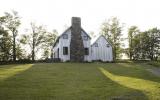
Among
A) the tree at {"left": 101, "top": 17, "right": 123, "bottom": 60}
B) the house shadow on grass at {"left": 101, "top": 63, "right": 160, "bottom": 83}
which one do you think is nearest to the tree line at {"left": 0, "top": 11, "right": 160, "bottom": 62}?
the tree at {"left": 101, "top": 17, "right": 123, "bottom": 60}

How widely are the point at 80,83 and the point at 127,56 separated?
195ft

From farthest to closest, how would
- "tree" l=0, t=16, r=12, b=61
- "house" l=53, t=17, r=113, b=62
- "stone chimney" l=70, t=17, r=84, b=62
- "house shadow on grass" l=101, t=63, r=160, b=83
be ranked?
"tree" l=0, t=16, r=12, b=61 → "house" l=53, t=17, r=113, b=62 → "stone chimney" l=70, t=17, r=84, b=62 → "house shadow on grass" l=101, t=63, r=160, b=83

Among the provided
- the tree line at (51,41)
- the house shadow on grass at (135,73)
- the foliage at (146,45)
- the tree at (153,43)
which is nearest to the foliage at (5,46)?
the tree line at (51,41)

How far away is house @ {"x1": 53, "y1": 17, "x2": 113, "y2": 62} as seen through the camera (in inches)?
1908

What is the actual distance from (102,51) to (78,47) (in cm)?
1166

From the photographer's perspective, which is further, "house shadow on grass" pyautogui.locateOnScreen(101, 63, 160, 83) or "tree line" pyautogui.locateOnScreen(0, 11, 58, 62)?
"tree line" pyautogui.locateOnScreen(0, 11, 58, 62)

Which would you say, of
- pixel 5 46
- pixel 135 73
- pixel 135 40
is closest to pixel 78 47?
pixel 135 73

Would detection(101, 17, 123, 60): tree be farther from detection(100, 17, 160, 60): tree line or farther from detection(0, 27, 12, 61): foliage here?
detection(0, 27, 12, 61): foliage

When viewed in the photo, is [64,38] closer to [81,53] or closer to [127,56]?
[81,53]

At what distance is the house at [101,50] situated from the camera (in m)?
59.1

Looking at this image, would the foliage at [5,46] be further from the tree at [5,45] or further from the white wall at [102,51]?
the white wall at [102,51]

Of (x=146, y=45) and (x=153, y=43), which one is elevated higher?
(x=153, y=43)

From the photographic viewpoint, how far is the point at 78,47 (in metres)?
48.7

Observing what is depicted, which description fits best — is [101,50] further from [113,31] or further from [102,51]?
[113,31]
